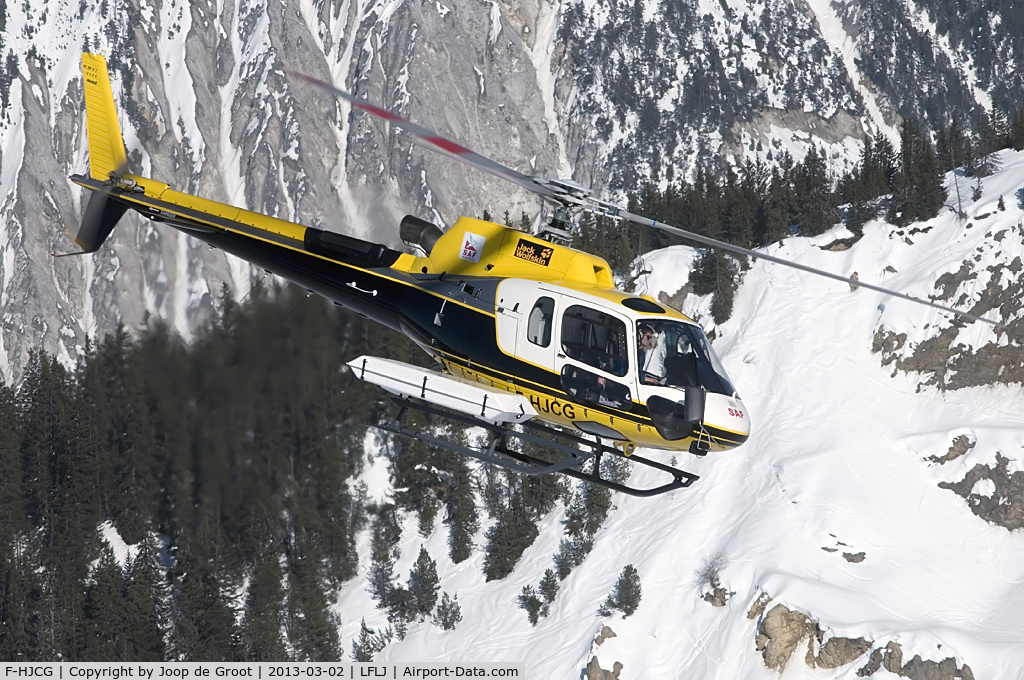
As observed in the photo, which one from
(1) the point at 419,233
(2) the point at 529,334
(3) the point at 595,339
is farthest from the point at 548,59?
(3) the point at 595,339

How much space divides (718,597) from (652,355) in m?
25.5

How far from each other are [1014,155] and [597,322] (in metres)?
52.2

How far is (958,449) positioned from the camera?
42.7m

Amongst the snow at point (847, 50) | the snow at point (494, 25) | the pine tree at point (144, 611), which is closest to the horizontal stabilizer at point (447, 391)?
the pine tree at point (144, 611)

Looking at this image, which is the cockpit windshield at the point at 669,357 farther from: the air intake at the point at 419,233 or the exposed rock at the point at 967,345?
the exposed rock at the point at 967,345

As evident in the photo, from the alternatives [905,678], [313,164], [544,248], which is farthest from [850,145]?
[544,248]

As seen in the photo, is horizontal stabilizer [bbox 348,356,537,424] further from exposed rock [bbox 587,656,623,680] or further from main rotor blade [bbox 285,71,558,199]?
exposed rock [bbox 587,656,623,680]

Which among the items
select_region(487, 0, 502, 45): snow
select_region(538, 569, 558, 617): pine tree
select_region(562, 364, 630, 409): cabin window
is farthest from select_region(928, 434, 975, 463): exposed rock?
select_region(487, 0, 502, 45): snow

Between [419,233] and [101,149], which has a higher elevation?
[101,149]

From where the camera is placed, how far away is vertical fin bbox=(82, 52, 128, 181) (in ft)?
68.8

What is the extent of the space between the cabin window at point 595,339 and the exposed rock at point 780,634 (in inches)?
951

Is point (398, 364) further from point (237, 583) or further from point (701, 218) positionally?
point (701, 218)

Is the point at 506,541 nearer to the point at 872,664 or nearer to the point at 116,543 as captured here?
the point at 872,664

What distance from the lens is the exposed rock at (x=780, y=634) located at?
3612cm
